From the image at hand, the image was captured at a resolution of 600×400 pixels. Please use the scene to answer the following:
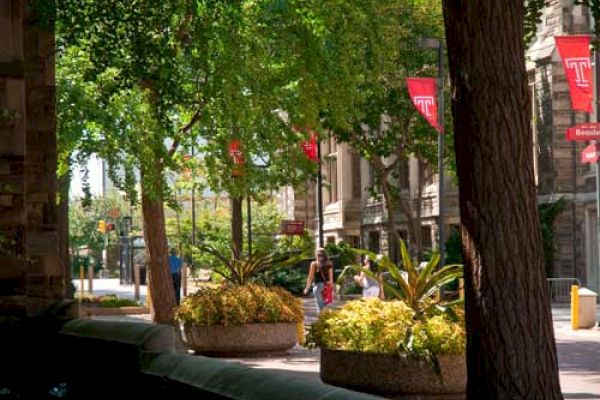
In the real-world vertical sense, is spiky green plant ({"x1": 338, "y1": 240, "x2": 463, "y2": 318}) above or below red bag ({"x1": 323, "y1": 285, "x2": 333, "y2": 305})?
above

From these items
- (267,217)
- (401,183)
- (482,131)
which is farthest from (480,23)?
(267,217)

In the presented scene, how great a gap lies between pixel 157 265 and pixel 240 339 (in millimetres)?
5378

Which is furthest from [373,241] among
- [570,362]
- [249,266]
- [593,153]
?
[570,362]

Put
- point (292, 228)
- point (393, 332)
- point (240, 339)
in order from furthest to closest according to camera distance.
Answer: point (292, 228)
point (240, 339)
point (393, 332)

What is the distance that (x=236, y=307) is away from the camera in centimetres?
2264

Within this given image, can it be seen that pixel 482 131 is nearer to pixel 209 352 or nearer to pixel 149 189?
pixel 209 352

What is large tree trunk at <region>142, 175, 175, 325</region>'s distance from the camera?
27516mm

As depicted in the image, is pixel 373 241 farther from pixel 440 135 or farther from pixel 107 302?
pixel 440 135

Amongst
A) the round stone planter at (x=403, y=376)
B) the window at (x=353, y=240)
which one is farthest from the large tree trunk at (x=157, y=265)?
the window at (x=353, y=240)

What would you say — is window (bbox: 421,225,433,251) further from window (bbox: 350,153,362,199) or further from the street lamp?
the street lamp

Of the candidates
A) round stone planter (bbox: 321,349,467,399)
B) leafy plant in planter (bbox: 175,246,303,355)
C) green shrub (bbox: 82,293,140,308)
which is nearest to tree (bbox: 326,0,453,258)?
green shrub (bbox: 82,293,140,308)

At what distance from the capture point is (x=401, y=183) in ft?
196

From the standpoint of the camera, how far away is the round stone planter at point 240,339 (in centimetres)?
2261

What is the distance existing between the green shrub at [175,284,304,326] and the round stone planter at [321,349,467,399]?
9589 mm
